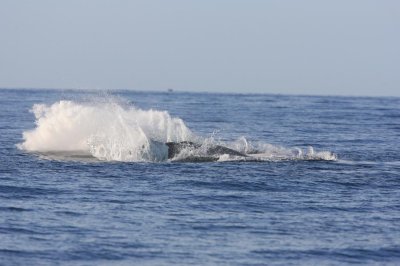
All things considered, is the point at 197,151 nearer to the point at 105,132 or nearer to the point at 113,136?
the point at 113,136

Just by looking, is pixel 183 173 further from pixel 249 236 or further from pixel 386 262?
pixel 386 262

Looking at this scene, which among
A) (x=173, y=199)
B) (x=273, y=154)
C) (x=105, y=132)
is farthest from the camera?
(x=105, y=132)

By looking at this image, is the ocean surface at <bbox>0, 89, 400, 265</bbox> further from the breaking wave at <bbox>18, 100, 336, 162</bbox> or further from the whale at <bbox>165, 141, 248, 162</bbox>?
the whale at <bbox>165, 141, 248, 162</bbox>

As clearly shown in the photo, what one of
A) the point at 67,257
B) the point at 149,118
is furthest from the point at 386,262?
the point at 149,118

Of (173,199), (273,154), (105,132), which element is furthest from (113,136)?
(173,199)

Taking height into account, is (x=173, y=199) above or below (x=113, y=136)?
below

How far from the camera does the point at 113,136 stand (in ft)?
105

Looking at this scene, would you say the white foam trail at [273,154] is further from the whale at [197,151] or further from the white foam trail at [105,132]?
the white foam trail at [105,132]

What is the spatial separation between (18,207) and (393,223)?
26.3ft

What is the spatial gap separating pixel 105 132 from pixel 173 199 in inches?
468

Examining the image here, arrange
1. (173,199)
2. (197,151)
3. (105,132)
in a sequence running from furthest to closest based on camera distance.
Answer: (105,132) < (197,151) < (173,199)

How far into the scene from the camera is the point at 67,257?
1552cm

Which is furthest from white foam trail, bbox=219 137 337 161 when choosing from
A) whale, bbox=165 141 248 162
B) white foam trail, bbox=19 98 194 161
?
white foam trail, bbox=19 98 194 161

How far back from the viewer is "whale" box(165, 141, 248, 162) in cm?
3003
